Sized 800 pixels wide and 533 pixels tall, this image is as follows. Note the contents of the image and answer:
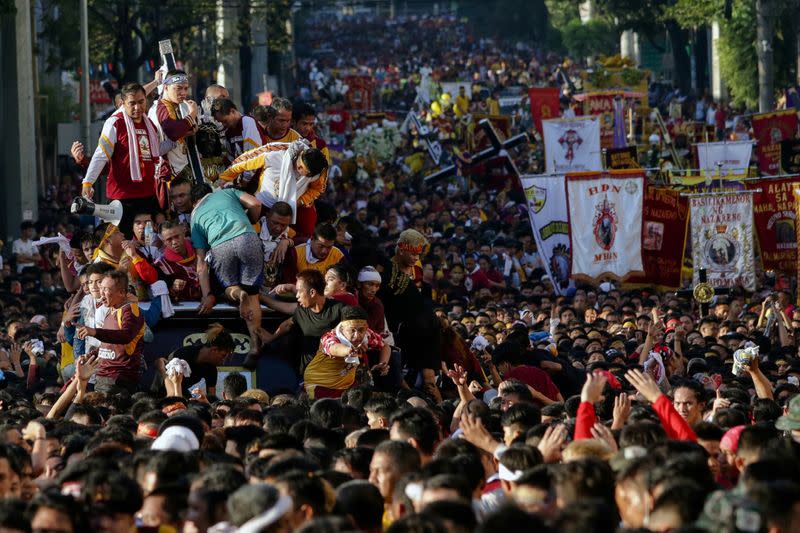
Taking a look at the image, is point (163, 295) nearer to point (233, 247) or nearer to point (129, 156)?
point (233, 247)

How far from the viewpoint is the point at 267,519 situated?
20.9 feet

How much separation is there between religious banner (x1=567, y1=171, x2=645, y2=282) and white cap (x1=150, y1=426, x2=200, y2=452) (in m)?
16.7

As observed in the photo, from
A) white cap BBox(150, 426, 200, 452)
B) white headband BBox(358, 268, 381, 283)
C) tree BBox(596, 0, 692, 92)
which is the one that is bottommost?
white cap BBox(150, 426, 200, 452)

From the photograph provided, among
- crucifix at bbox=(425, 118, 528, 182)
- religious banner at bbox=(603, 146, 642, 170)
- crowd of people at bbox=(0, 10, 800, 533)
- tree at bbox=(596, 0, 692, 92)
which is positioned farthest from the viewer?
tree at bbox=(596, 0, 692, 92)

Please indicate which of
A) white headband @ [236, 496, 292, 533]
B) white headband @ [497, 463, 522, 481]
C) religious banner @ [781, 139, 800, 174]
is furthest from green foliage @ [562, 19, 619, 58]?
white headband @ [236, 496, 292, 533]

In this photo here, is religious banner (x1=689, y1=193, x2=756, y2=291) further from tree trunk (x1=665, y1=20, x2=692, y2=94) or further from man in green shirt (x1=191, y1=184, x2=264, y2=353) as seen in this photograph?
tree trunk (x1=665, y1=20, x2=692, y2=94)

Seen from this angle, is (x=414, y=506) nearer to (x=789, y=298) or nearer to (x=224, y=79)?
(x=789, y=298)

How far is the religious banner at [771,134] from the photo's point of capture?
3094 centimetres

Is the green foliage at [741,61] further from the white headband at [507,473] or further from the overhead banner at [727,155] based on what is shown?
the white headband at [507,473]

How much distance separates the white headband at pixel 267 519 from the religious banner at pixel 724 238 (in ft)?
58.3

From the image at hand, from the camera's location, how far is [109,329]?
12.5 meters

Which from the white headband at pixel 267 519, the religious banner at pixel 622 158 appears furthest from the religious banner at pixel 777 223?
the white headband at pixel 267 519

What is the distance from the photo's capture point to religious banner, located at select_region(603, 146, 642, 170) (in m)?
31.4

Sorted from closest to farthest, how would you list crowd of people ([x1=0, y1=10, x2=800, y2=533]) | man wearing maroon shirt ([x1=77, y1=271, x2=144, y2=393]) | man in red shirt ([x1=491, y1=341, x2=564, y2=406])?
1. crowd of people ([x1=0, y1=10, x2=800, y2=533])
2. man wearing maroon shirt ([x1=77, y1=271, x2=144, y2=393])
3. man in red shirt ([x1=491, y1=341, x2=564, y2=406])
